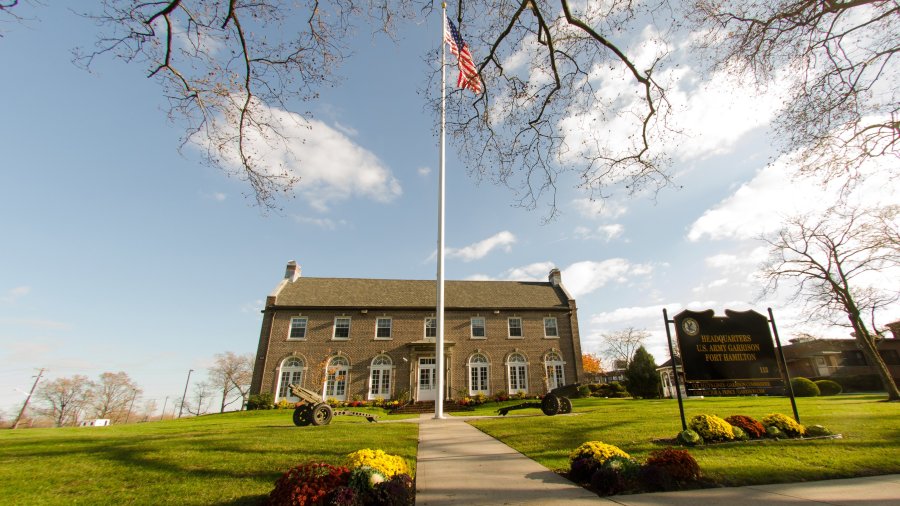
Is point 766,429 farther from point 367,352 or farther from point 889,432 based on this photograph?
point 367,352

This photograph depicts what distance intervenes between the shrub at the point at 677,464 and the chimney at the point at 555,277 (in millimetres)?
29587

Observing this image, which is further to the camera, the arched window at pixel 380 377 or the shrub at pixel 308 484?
the arched window at pixel 380 377

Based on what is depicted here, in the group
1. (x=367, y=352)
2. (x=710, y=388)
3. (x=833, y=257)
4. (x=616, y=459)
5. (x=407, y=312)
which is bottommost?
(x=616, y=459)

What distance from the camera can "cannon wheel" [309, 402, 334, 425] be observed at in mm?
13805

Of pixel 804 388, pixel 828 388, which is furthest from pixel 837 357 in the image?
pixel 804 388

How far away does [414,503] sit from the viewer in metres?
4.49

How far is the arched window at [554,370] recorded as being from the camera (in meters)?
28.4

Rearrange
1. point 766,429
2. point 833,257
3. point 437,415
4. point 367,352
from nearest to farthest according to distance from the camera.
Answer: point 766,429 → point 437,415 → point 833,257 → point 367,352

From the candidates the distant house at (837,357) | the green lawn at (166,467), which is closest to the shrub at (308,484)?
the green lawn at (166,467)

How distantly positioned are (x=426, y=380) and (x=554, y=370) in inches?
380

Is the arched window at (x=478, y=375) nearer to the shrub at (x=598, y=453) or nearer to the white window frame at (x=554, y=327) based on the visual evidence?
the white window frame at (x=554, y=327)

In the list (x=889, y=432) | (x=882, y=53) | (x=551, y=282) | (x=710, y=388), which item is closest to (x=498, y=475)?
(x=710, y=388)

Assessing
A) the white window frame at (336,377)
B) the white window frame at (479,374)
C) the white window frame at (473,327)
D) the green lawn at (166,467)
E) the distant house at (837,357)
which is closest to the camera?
the green lawn at (166,467)

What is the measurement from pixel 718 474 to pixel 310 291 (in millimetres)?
28753
